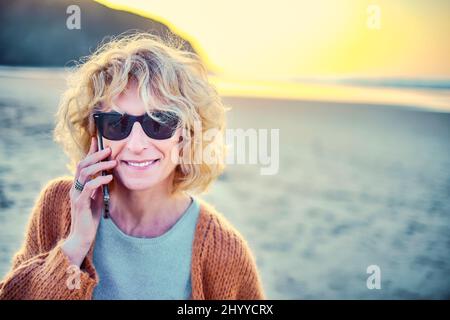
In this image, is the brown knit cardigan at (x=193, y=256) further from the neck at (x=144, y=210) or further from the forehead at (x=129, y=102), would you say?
the forehead at (x=129, y=102)

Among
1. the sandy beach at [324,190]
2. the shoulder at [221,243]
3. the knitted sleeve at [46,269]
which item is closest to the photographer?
the knitted sleeve at [46,269]

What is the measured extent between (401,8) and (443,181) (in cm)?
70

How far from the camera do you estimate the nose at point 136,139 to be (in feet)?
4.85

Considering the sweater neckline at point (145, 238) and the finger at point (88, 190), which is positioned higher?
the finger at point (88, 190)

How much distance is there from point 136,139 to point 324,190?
118 cm

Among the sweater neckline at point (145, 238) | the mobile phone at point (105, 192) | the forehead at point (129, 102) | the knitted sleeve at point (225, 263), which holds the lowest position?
the knitted sleeve at point (225, 263)

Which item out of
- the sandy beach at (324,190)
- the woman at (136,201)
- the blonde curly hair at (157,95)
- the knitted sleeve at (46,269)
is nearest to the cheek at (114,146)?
the woman at (136,201)

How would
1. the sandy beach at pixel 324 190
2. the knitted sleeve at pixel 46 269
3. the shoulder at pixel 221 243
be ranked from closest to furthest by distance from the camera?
the knitted sleeve at pixel 46 269 → the shoulder at pixel 221 243 → the sandy beach at pixel 324 190

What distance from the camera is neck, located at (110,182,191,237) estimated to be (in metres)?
1.61

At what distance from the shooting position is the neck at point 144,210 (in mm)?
1611

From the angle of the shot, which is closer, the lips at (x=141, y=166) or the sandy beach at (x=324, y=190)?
the lips at (x=141, y=166)

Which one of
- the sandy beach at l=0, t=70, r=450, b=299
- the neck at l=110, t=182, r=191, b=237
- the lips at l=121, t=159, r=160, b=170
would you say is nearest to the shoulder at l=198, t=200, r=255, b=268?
the neck at l=110, t=182, r=191, b=237
